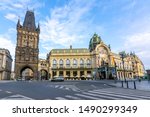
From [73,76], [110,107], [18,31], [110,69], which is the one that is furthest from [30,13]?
[110,107]

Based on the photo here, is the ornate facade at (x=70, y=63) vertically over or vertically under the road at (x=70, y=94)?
over

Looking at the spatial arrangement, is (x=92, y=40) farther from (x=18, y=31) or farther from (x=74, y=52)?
(x=18, y=31)

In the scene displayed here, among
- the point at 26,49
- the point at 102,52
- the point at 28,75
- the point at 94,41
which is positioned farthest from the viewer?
the point at 28,75

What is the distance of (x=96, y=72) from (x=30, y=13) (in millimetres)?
43990

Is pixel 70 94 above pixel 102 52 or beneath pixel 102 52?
beneath

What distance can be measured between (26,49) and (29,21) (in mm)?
16419

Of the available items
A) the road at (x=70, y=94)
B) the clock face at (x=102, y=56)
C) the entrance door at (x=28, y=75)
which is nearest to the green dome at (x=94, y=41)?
the clock face at (x=102, y=56)

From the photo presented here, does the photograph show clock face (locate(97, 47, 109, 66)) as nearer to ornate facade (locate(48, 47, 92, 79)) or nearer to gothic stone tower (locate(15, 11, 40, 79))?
ornate facade (locate(48, 47, 92, 79))

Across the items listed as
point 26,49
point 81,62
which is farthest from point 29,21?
point 81,62

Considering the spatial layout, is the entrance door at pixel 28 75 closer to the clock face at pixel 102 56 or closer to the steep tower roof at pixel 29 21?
the steep tower roof at pixel 29 21

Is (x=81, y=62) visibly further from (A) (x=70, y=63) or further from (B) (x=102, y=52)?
(B) (x=102, y=52)

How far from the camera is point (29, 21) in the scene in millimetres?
80250

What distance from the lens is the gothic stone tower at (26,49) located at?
68.8 m

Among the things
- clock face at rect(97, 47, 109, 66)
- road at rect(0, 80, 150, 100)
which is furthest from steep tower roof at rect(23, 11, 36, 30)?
road at rect(0, 80, 150, 100)
